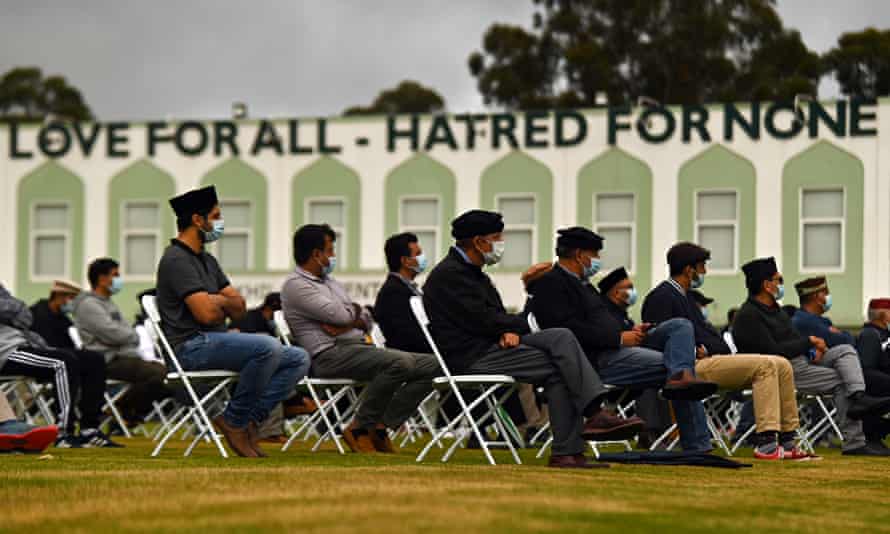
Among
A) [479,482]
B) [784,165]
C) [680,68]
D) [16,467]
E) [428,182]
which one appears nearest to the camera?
[479,482]

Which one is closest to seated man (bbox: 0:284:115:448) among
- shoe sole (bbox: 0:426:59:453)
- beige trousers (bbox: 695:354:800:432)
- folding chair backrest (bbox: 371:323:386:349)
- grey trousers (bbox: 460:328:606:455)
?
shoe sole (bbox: 0:426:59:453)

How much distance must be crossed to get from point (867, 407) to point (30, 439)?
6960mm

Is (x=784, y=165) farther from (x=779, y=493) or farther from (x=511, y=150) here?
(x=779, y=493)

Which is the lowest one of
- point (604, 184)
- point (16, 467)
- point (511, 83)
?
point (16, 467)

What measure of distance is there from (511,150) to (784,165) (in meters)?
6.01

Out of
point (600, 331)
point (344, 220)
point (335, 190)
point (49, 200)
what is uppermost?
point (335, 190)

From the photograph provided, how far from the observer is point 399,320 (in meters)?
13.2

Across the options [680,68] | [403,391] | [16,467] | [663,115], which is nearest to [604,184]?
[663,115]

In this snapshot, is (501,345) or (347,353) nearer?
(501,345)

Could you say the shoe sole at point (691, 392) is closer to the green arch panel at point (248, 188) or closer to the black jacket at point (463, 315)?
the black jacket at point (463, 315)

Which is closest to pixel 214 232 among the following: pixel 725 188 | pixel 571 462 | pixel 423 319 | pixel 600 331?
pixel 423 319

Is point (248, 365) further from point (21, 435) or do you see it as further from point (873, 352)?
point (873, 352)

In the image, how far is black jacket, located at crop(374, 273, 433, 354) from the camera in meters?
13.1

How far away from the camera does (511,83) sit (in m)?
57.1
